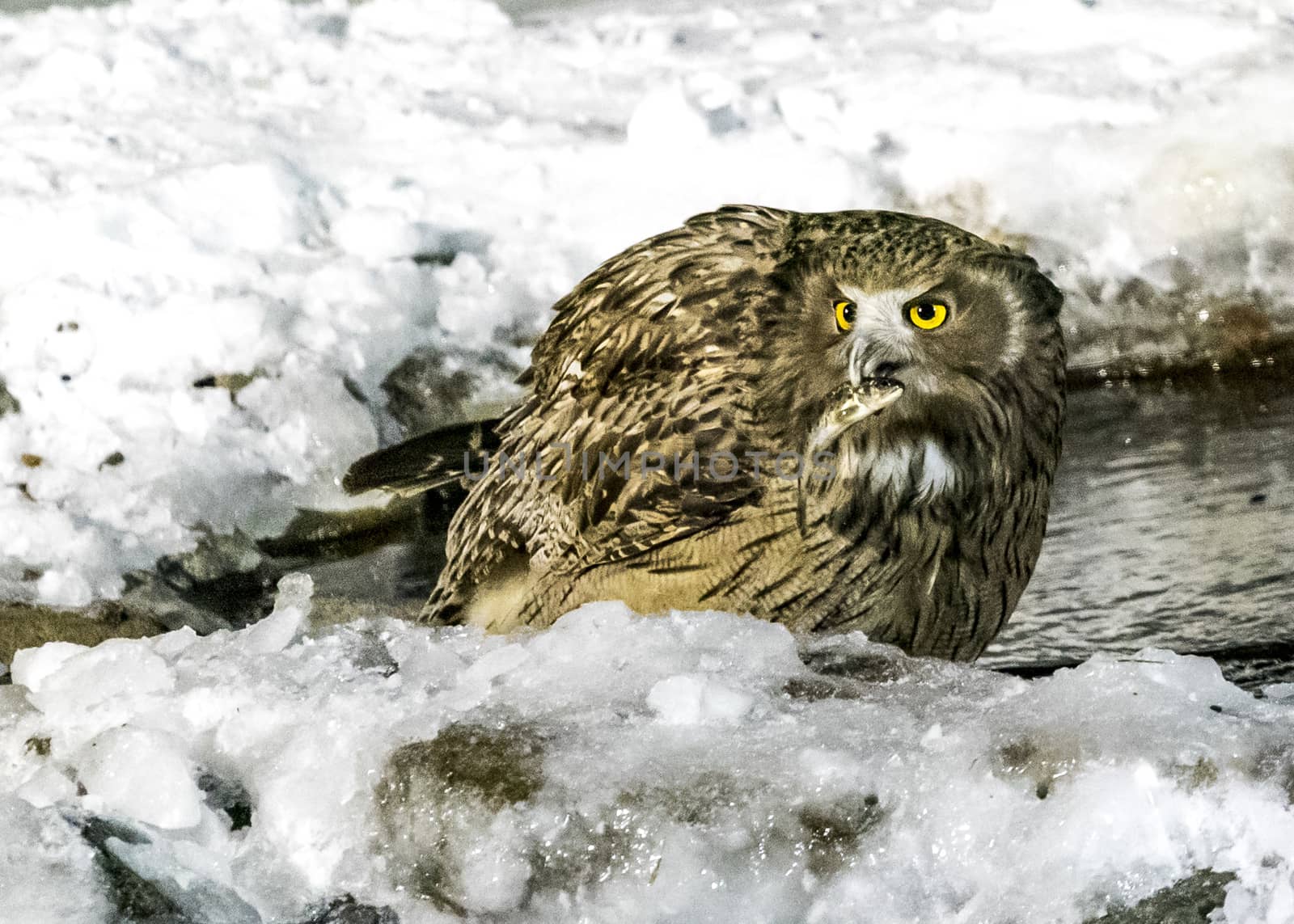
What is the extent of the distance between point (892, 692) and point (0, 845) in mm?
1383

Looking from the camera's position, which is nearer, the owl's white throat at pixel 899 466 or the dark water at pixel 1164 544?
the owl's white throat at pixel 899 466

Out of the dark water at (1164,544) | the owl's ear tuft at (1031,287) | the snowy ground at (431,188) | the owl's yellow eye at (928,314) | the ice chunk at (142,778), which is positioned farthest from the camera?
the snowy ground at (431,188)

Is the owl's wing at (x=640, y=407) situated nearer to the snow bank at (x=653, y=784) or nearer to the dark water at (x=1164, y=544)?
the snow bank at (x=653, y=784)

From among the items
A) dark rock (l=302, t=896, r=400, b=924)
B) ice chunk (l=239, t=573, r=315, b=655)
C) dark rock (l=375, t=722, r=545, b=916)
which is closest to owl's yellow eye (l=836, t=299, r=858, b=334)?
dark rock (l=375, t=722, r=545, b=916)

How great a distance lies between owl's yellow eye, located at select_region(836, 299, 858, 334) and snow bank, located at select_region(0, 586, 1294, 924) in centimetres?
58

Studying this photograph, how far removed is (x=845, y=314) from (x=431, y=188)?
13.1 feet

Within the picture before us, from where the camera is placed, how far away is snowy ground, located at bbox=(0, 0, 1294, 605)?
5055mm

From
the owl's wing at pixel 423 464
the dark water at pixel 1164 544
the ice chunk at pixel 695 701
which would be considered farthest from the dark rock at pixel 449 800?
the dark water at pixel 1164 544

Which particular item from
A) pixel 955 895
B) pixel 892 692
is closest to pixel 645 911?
pixel 955 895

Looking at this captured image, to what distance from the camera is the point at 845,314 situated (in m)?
2.95

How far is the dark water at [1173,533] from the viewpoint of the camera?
12.6 ft

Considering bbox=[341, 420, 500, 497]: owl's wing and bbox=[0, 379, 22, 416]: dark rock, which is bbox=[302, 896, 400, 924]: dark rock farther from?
bbox=[0, 379, 22, 416]: dark rock

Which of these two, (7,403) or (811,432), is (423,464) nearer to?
(811,432)

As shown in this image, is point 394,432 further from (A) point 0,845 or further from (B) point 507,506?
(A) point 0,845
